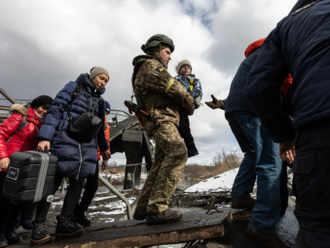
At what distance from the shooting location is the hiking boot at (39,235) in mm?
1826

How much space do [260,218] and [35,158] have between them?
6.71 ft

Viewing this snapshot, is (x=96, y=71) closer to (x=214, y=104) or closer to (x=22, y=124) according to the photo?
(x=22, y=124)

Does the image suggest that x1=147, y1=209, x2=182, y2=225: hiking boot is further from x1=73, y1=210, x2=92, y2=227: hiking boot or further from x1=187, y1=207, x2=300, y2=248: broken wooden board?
x1=73, y1=210, x2=92, y2=227: hiking boot

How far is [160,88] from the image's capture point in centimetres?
217

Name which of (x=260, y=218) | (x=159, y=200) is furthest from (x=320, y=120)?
(x=159, y=200)

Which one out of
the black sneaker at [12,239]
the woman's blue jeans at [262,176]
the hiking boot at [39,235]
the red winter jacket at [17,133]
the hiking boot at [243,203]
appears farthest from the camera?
the red winter jacket at [17,133]

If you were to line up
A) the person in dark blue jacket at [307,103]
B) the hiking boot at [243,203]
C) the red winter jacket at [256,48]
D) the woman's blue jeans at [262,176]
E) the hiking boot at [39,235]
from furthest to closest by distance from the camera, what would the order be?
1. the hiking boot at [243,203]
2. the red winter jacket at [256,48]
3. the hiking boot at [39,235]
4. the woman's blue jeans at [262,176]
5. the person in dark blue jacket at [307,103]

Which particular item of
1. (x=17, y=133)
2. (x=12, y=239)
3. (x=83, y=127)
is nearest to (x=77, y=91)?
Result: (x=83, y=127)

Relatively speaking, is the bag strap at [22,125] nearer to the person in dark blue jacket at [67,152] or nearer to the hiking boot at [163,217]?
the person in dark blue jacket at [67,152]

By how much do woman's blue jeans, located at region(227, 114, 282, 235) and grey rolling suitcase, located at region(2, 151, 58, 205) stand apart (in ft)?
6.24

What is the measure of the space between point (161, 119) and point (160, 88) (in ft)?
1.12

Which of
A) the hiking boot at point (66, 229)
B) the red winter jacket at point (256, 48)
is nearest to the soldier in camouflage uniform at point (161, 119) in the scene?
the hiking boot at point (66, 229)

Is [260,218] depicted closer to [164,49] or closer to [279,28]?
[279,28]

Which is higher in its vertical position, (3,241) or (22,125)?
(22,125)
